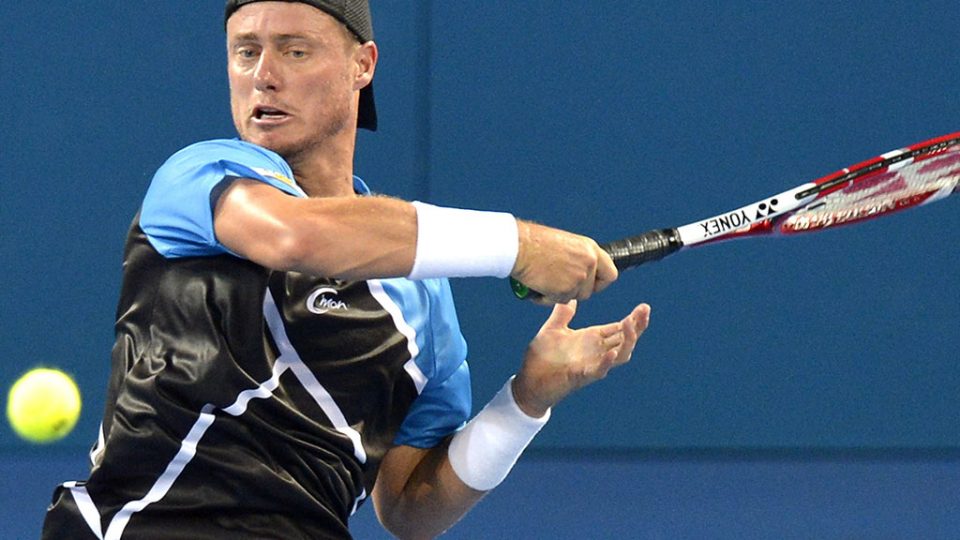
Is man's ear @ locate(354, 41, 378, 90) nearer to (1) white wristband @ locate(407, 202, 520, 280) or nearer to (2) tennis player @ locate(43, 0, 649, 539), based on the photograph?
(2) tennis player @ locate(43, 0, 649, 539)

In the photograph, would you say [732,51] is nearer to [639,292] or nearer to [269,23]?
[639,292]

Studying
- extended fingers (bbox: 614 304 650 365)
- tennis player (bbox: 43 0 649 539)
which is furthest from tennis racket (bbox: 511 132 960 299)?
tennis player (bbox: 43 0 649 539)

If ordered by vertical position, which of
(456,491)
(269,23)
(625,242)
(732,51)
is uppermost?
(732,51)

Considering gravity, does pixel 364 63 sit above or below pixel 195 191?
above

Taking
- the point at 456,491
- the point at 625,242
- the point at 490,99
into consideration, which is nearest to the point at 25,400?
the point at 490,99

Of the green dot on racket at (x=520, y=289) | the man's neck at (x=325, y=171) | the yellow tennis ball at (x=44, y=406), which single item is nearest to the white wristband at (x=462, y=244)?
the green dot on racket at (x=520, y=289)

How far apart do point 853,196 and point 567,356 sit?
691 mm

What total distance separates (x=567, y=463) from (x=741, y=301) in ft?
2.62

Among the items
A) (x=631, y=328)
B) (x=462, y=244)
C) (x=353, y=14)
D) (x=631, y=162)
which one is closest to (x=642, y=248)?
(x=631, y=328)

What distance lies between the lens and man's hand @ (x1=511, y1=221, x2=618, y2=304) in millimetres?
2143

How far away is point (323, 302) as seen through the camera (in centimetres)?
228

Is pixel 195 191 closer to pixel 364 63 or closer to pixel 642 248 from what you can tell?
pixel 364 63

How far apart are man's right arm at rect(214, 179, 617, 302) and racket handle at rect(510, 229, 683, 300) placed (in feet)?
1.24

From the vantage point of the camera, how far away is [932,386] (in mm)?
5199
